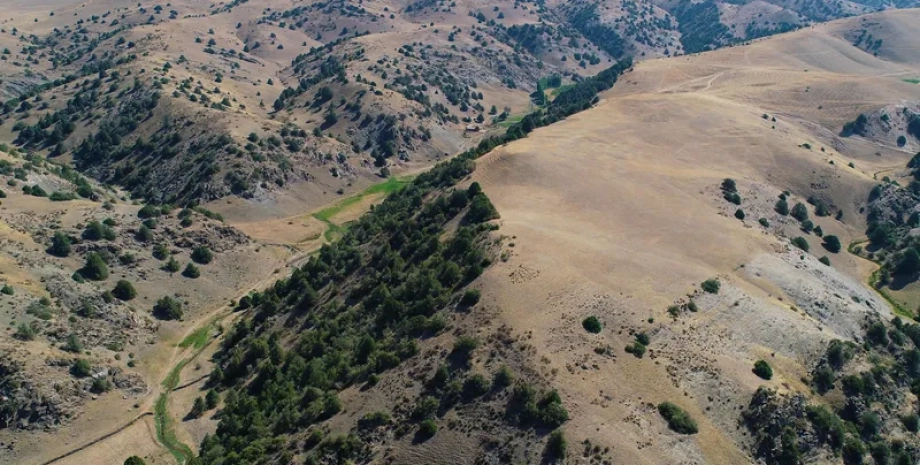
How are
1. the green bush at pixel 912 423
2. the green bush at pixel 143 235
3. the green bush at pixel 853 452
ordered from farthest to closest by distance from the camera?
the green bush at pixel 143 235 → the green bush at pixel 912 423 → the green bush at pixel 853 452

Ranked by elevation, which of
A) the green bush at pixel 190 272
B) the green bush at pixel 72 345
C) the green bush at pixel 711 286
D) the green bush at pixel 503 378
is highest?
the green bush at pixel 711 286

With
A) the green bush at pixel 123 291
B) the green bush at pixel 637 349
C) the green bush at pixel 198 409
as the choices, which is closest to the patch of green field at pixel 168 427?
the green bush at pixel 198 409

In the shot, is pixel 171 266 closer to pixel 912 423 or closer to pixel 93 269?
pixel 93 269

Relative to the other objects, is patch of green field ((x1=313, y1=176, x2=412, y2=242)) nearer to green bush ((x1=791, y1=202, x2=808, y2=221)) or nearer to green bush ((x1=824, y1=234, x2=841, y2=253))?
green bush ((x1=791, y1=202, x2=808, y2=221))

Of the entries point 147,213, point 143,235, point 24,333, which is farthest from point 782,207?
point 24,333

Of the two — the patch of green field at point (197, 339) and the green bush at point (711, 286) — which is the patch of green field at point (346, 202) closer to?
the patch of green field at point (197, 339)

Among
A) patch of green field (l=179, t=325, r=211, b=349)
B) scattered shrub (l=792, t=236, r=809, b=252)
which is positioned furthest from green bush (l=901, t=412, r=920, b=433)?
patch of green field (l=179, t=325, r=211, b=349)

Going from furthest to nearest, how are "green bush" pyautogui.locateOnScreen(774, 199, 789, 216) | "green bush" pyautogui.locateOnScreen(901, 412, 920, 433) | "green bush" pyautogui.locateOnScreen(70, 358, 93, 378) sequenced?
1. "green bush" pyautogui.locateOnScreen(774, 199, 789, 216)
2. "green bush" pyautogui.locateOnScreen(70, 358, 93, 378)
3. "green bush" pyautogui.locateOnScreen(901, 412, 920, 433)

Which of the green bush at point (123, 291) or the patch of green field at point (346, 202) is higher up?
the green bush at point (123, 291)
